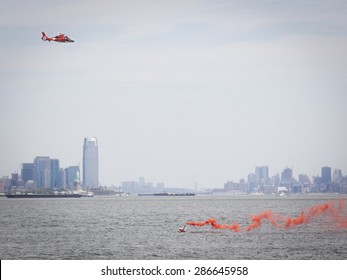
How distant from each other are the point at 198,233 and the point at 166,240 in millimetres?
13423

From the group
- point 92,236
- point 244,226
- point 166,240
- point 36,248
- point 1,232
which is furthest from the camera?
point 244,226

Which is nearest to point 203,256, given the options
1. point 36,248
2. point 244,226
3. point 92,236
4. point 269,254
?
point 269,254

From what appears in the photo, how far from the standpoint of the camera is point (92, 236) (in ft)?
399

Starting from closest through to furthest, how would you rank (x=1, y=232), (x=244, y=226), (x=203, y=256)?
1. (x=203, y=256)
2. (x=1, y=232)
3. (x=244, y=226)

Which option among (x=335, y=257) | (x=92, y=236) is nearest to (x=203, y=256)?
(x=335, y=257)

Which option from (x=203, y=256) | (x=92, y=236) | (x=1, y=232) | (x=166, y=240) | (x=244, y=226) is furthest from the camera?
(x=244, y=226)

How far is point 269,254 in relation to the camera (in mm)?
94062
